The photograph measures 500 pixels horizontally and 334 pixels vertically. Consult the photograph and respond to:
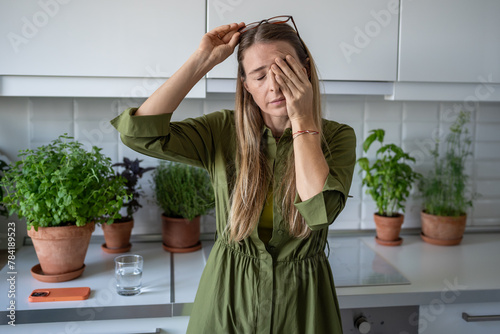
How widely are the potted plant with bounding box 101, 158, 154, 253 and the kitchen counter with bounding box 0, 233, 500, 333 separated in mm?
52

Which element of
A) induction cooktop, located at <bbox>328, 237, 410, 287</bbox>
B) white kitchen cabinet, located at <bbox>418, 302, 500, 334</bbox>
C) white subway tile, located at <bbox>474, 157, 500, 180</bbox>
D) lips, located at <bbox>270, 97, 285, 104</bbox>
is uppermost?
lips, located at <bbox>270, 97, 285, 104</bbox>

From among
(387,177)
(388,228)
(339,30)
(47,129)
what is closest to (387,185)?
(387,177)

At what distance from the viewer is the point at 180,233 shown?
5.99 feet

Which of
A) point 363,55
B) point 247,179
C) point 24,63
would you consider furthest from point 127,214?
point 363,55

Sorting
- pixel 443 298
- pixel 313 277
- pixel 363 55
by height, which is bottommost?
pixel 443 298

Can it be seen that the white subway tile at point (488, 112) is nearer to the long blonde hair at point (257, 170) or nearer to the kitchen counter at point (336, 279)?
the kitchen counter at point (336, 279)

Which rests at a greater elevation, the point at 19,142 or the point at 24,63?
the point at 24,63

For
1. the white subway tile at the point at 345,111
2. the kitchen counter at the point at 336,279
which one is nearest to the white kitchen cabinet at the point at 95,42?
the kitchen counter at the point at 336,279

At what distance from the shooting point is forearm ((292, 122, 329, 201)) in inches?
40.5

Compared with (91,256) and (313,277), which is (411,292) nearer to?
(313,277)

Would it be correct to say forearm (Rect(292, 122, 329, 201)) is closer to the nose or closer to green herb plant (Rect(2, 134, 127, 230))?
the nose

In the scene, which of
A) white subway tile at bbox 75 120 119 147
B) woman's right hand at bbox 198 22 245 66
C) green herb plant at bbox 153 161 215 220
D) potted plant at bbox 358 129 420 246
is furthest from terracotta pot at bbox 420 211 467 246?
white subway tile at bbox 75 120 119 147

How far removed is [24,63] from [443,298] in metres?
1.48

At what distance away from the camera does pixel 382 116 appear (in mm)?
2086
